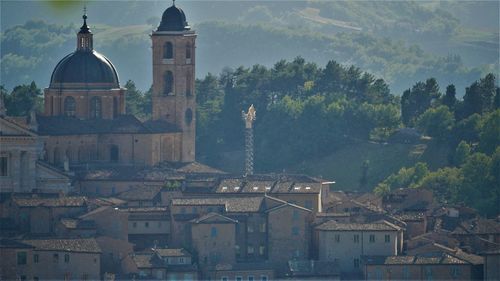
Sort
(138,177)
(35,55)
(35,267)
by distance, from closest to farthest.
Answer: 1. (35,267)
2. (138,177)
3. (35,55)

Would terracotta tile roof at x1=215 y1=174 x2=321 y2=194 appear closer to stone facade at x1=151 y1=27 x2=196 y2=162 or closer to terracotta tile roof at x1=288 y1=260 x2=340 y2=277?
terracotta tile roof at x1=288 y1=260 x2=340 y2=277

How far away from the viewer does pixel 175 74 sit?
117 m

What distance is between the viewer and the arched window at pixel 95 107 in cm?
11438

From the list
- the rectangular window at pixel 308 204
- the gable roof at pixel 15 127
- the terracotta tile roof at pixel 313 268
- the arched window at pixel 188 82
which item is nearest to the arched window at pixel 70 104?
the arched window at pixel 188 82

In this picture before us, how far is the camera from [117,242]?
307 feet

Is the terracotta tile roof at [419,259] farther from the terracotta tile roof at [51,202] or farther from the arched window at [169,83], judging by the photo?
the arched window at [169,83]

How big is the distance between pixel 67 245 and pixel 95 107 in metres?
23.7

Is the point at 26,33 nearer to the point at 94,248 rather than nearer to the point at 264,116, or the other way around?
the point at 264,116

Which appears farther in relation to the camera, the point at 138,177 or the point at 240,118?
the point at 240,118

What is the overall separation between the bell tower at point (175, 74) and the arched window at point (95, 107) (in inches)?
110

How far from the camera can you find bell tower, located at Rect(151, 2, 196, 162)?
11612 cm

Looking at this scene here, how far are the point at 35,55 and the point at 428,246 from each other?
97209 mm

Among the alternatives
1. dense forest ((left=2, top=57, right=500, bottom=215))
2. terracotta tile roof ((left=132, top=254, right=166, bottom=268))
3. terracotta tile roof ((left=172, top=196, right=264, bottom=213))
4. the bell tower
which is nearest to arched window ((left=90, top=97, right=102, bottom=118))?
the bell tower

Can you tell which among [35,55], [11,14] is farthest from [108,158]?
[35,55]
